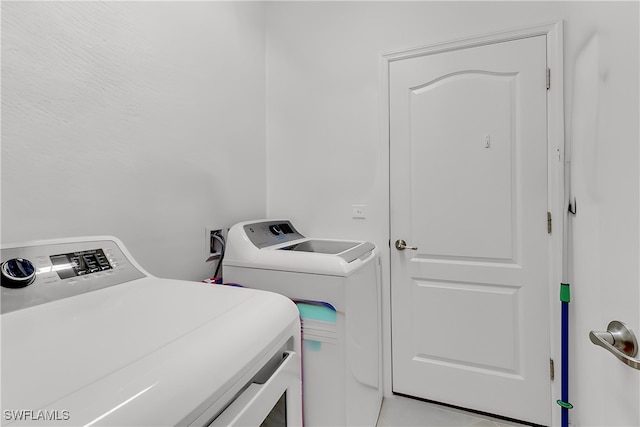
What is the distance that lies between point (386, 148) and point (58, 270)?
1.69 m

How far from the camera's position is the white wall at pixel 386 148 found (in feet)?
2.39

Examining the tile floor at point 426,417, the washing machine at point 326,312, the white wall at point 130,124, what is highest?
the white wall at point 130,124

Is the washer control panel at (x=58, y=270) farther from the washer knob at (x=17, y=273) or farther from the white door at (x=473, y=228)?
the white door at (x=473, y=228)

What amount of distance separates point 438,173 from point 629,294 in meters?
1.27

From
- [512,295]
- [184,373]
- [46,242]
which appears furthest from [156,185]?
[512,295]

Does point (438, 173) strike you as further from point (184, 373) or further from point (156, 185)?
point (184, 373)

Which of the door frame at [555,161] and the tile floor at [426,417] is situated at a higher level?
the door frame at [555,161]

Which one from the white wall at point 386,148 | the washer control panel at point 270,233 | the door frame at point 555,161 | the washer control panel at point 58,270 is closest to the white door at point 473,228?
the door frame at point 555,161

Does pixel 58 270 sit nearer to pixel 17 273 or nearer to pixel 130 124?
pixel 17 273

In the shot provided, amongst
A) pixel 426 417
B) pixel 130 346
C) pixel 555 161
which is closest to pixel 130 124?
pixel 130 346

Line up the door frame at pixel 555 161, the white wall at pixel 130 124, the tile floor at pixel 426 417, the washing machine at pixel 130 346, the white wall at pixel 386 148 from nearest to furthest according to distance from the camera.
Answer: the washing machine at pixel 130 346 < the white wall at pixel 386 148 < the white wall at pixel 130 124 < the door frame at pixel 555 161 < the tile floor at pixel 426 417

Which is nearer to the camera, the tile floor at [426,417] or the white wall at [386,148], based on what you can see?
the white wall at [386,148]

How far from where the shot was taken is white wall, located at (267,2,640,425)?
729mm

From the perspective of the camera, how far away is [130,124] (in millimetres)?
1304
